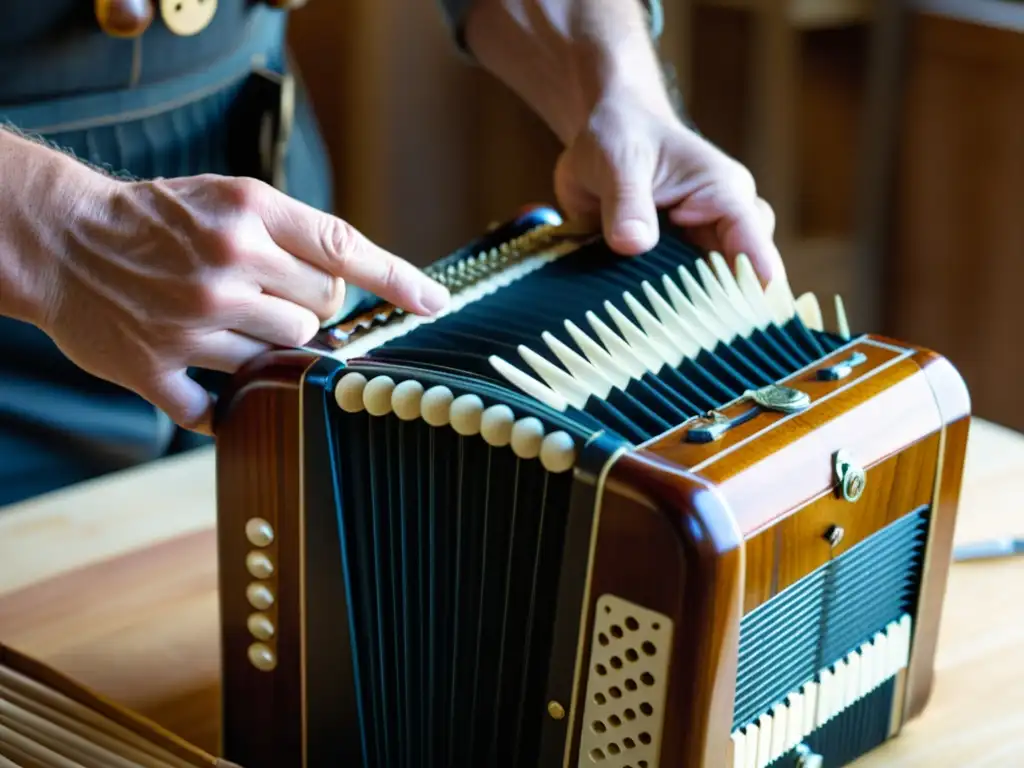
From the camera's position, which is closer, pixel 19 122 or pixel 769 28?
pixel 19 122

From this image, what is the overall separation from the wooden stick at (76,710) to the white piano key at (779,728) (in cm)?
38

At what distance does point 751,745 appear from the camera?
89 centimetres

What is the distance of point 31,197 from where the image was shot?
97 cm

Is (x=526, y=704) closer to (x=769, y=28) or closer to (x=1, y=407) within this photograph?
(x=1, y=407)

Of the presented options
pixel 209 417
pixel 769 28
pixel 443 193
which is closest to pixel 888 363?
pixel 209 417

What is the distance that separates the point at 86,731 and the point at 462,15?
901 millimetres

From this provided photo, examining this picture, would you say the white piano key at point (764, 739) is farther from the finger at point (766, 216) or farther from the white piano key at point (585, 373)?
the finger at point (766, 216)

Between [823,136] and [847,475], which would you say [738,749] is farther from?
[823,136]

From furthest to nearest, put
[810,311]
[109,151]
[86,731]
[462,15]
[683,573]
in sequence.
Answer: [462,15]
[109,151]
[810,311]
[86,731]
[683,573]

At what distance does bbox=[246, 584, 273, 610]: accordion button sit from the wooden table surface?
15cm

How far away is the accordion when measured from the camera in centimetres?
A: 82

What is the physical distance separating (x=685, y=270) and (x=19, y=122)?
2.13ft

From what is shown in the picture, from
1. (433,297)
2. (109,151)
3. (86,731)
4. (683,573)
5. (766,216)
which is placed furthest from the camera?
(109,151)

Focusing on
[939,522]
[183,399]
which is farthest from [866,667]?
[183,399]
